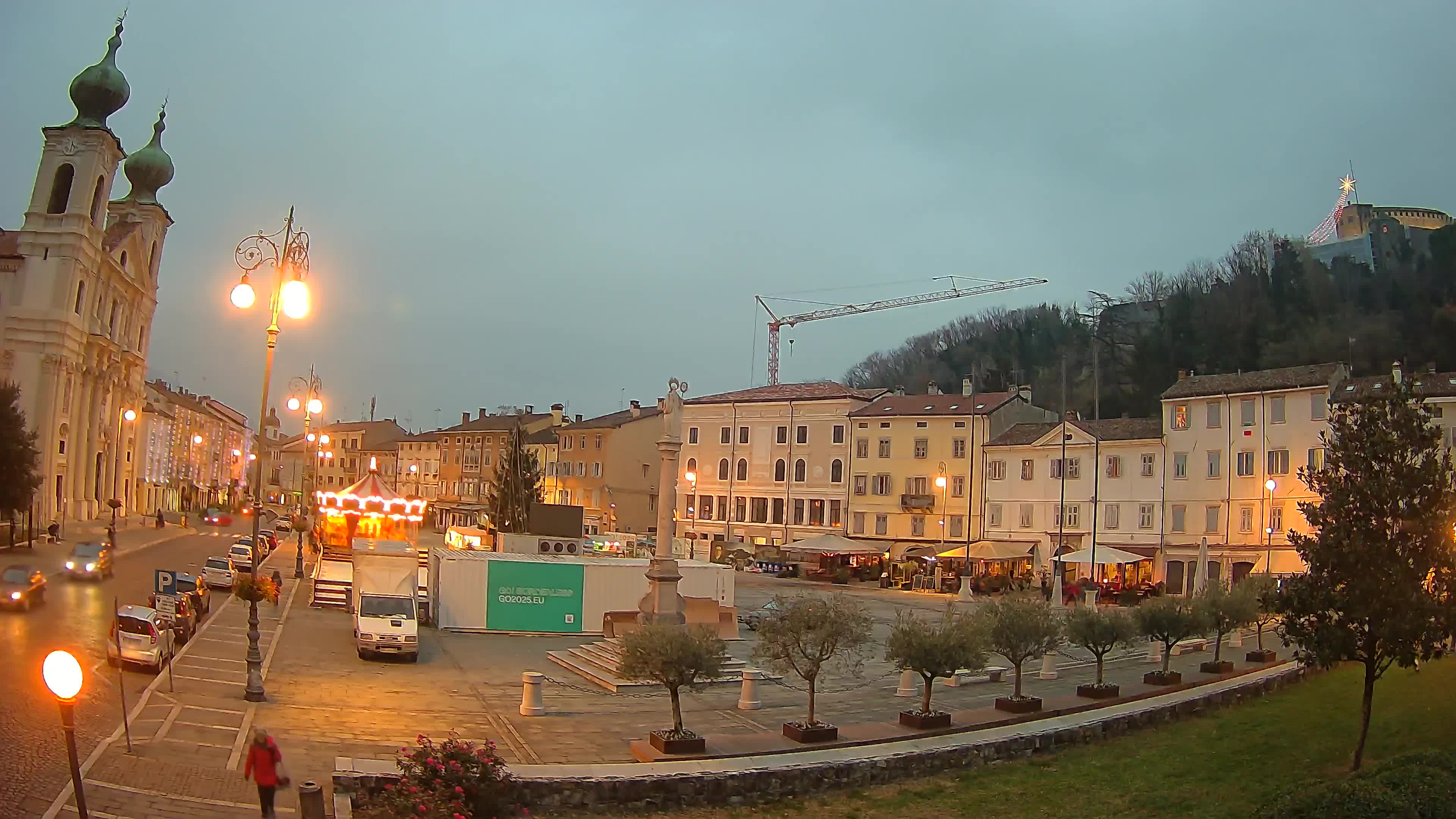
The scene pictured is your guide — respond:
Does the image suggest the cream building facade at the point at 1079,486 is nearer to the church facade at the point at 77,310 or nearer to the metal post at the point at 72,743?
the metal post at the point at 72,743

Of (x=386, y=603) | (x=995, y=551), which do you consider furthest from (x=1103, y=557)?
(x=386, y=603)

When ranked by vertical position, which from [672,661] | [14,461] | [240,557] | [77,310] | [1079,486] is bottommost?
[240,557]

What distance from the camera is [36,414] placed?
60344 millimetres

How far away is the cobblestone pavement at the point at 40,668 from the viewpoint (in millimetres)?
13094

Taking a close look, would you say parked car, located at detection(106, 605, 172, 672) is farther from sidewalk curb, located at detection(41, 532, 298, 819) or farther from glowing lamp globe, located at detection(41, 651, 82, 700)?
glowing lamp globe, located at detection(41, 651, 82, 700)

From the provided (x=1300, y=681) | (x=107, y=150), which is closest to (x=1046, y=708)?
(x=1300, y=681)

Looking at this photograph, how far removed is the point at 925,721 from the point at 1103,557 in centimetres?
3255

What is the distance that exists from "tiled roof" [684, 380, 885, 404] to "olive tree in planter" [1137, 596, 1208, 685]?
1753 inches

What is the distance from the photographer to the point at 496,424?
10350cm

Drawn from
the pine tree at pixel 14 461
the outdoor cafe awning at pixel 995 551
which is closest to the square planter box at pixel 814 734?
the outdoor cafe awning at pixel 995 551

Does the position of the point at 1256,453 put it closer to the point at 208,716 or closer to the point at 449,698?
the point at 449,698

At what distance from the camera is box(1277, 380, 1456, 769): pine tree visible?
1474cm

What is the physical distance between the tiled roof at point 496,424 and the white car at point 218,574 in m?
56.9

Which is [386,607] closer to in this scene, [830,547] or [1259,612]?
[1259,612]
